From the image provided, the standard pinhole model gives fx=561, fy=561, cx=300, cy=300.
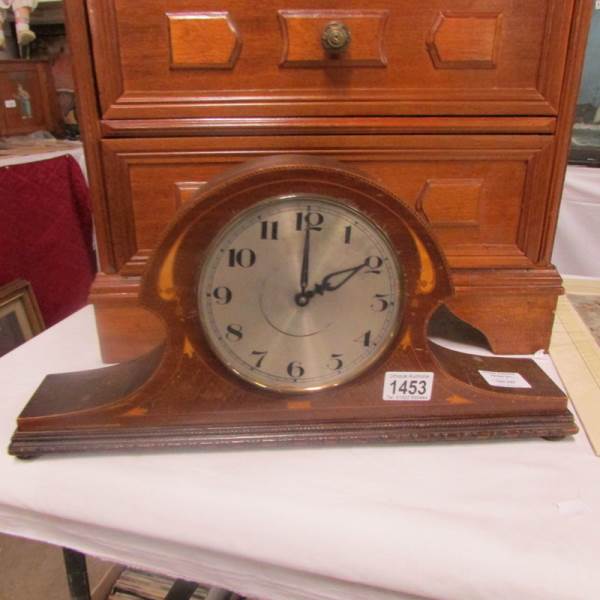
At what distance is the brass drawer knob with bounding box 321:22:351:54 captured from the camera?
1.90 ft

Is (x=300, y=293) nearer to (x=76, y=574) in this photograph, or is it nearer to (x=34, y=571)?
(x=76, y=574)

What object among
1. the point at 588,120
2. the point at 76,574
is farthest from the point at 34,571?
the point at 588,120

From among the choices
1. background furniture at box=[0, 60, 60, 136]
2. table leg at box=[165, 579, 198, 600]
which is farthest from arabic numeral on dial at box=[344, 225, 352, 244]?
background furniture at box=[0, 60, 60, 136]

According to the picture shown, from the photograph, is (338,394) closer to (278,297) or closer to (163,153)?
(278,297)

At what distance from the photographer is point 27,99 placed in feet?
5.10

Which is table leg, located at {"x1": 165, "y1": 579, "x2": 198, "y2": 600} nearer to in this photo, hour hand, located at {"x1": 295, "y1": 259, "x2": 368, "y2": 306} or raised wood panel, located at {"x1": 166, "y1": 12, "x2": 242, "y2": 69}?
hour hand, located at {"x1": 295, "y1": 259, "x2": 368, "y2": 306}

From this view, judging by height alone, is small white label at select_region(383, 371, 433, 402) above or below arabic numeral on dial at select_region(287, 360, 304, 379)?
below

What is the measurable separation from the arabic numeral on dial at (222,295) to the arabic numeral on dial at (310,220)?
0.30ft

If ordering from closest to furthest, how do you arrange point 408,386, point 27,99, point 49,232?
point 408,386 < point 49,232 < point 27,99

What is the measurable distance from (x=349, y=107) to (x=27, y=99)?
1.27 m

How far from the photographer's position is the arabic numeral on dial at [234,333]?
55cm

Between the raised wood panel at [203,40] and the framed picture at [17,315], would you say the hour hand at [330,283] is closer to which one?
the raised wood panel at [203,40]

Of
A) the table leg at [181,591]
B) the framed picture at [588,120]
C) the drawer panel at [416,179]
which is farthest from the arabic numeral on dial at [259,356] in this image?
the framed picture at [588,120]

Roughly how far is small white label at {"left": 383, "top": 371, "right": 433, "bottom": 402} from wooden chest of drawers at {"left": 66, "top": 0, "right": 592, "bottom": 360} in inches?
6.8
